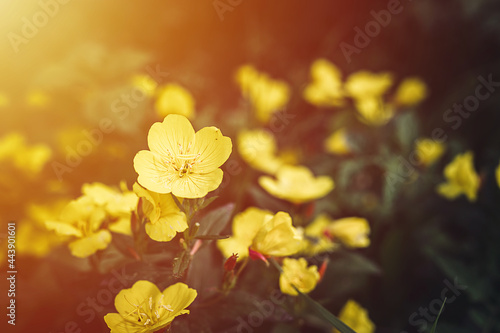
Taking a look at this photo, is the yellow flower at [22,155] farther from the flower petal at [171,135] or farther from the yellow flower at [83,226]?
the flower petal at [171,135]

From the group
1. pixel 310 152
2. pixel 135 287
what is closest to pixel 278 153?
pixel 310 152

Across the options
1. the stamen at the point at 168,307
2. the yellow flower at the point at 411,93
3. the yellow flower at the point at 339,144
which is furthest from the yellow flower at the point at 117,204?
the yellow flower at the point at 411,93

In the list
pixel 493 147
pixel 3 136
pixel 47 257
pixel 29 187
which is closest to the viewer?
pixel 47 257

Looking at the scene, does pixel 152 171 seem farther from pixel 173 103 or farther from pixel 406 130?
pixel 406 130

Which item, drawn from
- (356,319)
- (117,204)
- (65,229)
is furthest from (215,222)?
(356,319)

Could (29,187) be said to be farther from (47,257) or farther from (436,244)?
(436,244)

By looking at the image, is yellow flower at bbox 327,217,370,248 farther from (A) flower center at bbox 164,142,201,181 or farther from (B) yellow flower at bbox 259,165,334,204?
(A) flower center at bbox 164,142,201,181
